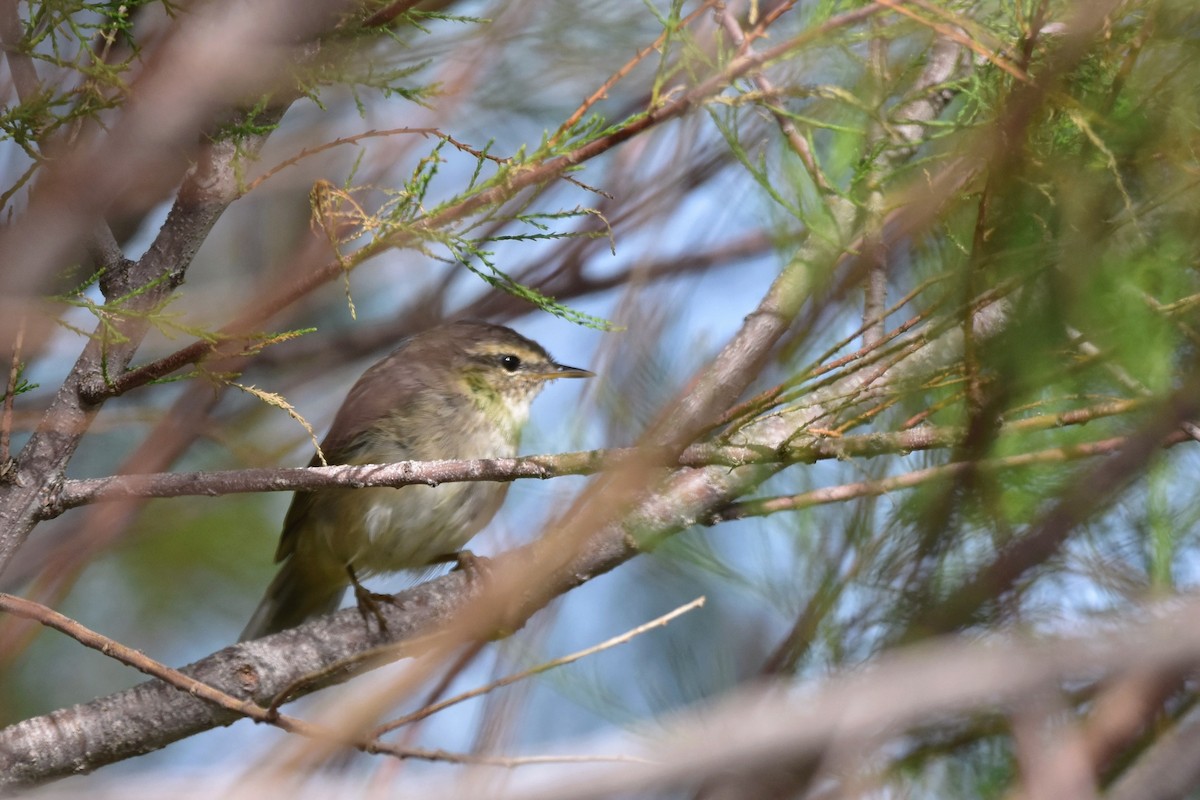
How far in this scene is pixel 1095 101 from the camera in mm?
2199

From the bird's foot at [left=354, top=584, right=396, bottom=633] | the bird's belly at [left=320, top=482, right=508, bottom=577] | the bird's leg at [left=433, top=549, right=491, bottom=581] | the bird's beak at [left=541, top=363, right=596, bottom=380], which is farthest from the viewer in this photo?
the bird's beak at [left=541, top=363, right=596, bottom=380]

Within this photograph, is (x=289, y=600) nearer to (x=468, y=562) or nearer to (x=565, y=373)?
(x=468, y=562)

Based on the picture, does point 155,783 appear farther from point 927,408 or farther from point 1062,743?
point 927,408

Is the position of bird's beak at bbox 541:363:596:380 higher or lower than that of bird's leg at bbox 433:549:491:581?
higher

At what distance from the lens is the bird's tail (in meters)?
4.57

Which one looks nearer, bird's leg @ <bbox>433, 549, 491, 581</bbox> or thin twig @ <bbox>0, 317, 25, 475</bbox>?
thin twig @ <bbox>0, 317, 25, 475</bbox>

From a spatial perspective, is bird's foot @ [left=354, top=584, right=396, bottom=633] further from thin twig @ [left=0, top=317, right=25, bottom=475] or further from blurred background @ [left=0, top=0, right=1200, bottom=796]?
thin twig @ [left=0, top=317, right=25, bottom=475]

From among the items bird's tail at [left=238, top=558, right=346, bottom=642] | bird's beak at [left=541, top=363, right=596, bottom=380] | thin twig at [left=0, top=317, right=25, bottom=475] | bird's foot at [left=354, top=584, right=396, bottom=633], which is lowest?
bird's foot at [left=354, top=584, right=396, bottom=633]

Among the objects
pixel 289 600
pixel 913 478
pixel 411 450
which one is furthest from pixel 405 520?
pixel 913 478

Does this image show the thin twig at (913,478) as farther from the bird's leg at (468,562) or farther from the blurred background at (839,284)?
the bird's leg at (468,562)

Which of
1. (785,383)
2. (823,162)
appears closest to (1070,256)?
(785,383)

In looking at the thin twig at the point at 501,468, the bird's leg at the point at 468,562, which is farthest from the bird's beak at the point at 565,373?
the thin twig at the point at 501,468

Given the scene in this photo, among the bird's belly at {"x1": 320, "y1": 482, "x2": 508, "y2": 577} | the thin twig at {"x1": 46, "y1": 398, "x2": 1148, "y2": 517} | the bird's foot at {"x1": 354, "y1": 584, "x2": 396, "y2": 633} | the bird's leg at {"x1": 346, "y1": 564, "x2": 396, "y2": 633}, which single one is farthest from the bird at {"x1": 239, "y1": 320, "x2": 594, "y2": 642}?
the thin twig at {"x1": 46, "y1": 398, "x2": 1148, "y2": 517}

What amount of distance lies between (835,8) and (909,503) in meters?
1.11
